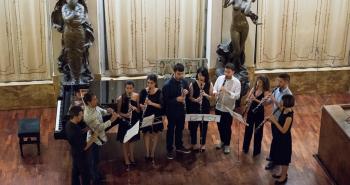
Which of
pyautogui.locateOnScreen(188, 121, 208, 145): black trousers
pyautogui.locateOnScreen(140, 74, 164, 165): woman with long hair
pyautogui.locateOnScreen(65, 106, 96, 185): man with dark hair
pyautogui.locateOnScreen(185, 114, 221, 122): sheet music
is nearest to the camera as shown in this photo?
pyautogui.locateOnScreen(65, 106, 96, 185): man with dark hair

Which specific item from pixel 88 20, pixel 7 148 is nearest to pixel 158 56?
pixel 88 20

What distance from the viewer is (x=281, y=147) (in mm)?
7348

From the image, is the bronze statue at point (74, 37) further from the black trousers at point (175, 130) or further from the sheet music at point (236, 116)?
the sheet music at point (236, 116)

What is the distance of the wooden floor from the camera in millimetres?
7706

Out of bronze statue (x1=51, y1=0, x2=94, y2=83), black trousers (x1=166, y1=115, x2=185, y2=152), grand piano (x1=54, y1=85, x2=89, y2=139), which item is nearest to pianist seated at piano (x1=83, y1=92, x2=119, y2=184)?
grand piano (x1=54, y1=85, x2=89, y2=139)

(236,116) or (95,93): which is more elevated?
(95,93)

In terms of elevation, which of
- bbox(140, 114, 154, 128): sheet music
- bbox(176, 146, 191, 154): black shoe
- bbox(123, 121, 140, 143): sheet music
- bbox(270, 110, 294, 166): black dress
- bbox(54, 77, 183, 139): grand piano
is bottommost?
bbox(176, 146, 191, 154): black shoe

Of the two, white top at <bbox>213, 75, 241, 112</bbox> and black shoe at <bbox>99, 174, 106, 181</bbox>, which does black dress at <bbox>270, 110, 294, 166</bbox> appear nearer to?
white top at <bbox>213, 75, 241, 112</bbox>

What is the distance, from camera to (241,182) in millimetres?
7668

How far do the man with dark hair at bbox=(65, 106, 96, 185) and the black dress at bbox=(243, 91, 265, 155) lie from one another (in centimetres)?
216

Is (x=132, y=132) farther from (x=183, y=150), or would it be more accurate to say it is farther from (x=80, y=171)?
(x=183, y=150)

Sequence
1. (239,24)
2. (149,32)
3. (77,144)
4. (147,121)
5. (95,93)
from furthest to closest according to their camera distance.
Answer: (149,32), (239,24), (95,93), (147,121), (77,144)

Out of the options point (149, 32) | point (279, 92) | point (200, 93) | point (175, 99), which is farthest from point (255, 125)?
point (149, 32)

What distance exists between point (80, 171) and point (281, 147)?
244 centimetres
